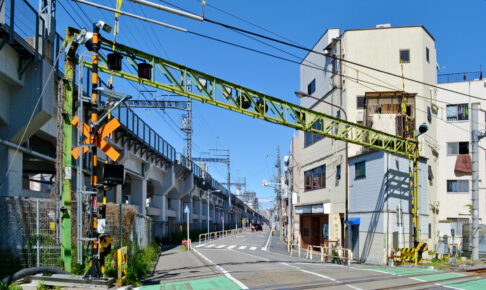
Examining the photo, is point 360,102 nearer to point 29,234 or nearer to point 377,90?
point 377,90

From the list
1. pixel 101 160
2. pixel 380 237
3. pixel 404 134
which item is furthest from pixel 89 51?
pixel 404 134

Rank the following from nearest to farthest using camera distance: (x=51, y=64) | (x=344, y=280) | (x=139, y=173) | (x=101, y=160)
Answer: (x=344, y=280) → (x=51, y=64) → (x=101, y=160) → (x=139, y=173)

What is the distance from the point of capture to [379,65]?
107ft

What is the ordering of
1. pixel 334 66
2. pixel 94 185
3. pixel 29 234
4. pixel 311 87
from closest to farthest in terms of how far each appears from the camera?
pixel 94 185 < pixel 29 234 < pixel 334 66 < pixel 311 87

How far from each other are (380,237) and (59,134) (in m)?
20.0

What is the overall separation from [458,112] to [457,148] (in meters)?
2.99

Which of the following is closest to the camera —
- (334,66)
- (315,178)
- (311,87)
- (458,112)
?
(334,66)

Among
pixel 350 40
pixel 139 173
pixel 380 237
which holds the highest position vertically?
pixel 350 40

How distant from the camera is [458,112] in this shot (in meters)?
38.2

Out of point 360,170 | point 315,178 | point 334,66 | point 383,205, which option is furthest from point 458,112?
point 383,205

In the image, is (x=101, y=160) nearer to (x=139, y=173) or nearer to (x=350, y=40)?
(x=139, y=173)

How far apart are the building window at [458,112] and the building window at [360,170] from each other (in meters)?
12.3

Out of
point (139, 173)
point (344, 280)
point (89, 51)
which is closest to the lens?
point (89, 51)

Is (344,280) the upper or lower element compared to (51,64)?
lower
